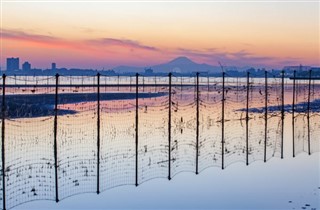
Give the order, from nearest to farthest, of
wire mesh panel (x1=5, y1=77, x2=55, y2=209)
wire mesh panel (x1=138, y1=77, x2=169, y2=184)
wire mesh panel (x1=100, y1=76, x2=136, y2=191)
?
wire mesh panel (x1=5, y1=77, x2=55, y2=209) → wire mesh panel (x1=100, y1=76, x2=136, y2=191) → wire mesh panel (x1=138, y1=77, x2=169, y2=184)

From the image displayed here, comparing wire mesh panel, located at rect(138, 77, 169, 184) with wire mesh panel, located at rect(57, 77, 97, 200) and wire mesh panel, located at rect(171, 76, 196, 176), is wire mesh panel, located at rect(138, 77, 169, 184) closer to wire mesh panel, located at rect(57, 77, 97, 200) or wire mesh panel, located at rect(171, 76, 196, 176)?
wire mesh panel, located at rect(171, 76, 196, 176)

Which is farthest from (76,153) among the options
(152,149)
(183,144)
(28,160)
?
(183,144)

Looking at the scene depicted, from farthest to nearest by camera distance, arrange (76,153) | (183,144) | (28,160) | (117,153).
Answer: (183,144) < (117,153) < (76,153) < (28,160)

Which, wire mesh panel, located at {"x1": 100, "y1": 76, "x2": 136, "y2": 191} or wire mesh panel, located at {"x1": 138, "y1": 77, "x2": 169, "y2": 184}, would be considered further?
wire mesh panel, located at {"x1": 138, "y1": 77, "x2": 169, "y2": 184}

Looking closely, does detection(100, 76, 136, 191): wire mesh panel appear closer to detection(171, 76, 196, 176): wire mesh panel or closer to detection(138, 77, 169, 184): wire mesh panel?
detection(138, 77, 169, 184): wire mesh panel

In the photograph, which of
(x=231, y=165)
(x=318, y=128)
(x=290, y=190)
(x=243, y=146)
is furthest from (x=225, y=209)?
(x=318, y=128)

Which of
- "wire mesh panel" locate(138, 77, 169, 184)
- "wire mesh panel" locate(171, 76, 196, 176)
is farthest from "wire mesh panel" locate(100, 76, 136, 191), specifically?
"wire mesh panel" locate(171, 76, 196, 176)

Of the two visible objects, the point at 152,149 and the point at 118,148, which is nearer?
the point at 152,149

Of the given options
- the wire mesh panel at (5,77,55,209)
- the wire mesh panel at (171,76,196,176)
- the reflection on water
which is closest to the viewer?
the wire mesh panel at (5,77,55,209)

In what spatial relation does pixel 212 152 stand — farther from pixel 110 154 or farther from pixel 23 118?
pixel 23 118

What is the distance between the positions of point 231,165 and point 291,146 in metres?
4.34

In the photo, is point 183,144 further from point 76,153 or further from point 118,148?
point 76,153

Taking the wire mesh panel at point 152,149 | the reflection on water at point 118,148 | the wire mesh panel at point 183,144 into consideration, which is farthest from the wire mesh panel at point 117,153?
the wire mesh panel at point 183,144

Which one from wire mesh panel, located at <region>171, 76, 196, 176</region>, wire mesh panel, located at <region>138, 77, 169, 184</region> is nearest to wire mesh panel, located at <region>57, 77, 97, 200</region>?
wire mesh panel, located at <region>138, 77, 169, 184</region>
